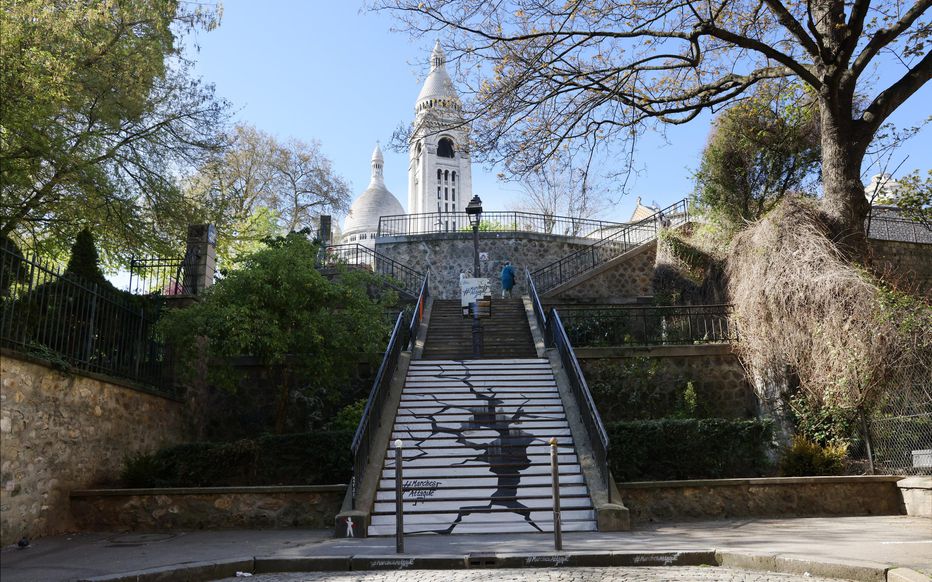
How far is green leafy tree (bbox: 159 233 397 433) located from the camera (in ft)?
37.5

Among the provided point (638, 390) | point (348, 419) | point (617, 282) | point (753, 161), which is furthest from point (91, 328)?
point (617, 282)

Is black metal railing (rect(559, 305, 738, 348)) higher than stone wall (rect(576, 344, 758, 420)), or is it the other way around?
black metal railing (rect(559, 305, 738, 348))

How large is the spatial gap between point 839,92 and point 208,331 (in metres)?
12.1

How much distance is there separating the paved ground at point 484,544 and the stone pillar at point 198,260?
19.5 feet

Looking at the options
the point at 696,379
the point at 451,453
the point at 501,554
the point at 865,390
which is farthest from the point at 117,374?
the point at 865,390

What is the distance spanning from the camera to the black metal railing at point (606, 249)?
988 inches

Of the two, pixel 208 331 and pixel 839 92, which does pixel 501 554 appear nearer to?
pixel 208 331

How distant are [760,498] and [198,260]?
35.9 feet

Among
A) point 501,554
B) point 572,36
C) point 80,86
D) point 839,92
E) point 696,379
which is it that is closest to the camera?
point 501,554

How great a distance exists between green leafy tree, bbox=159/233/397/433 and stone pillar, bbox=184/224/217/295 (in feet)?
4.38

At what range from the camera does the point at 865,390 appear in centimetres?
1045

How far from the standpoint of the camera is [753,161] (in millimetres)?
17734

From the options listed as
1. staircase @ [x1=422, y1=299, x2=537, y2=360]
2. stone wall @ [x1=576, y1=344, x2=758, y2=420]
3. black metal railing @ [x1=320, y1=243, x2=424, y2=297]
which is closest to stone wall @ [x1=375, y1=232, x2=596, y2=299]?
black metal railing @ [x1=320, y1=243, x2=424, y2=297]

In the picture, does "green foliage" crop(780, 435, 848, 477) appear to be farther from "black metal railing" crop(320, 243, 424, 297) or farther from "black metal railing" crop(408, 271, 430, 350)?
"black metal railing" crop(320, 243, 424, 297)
